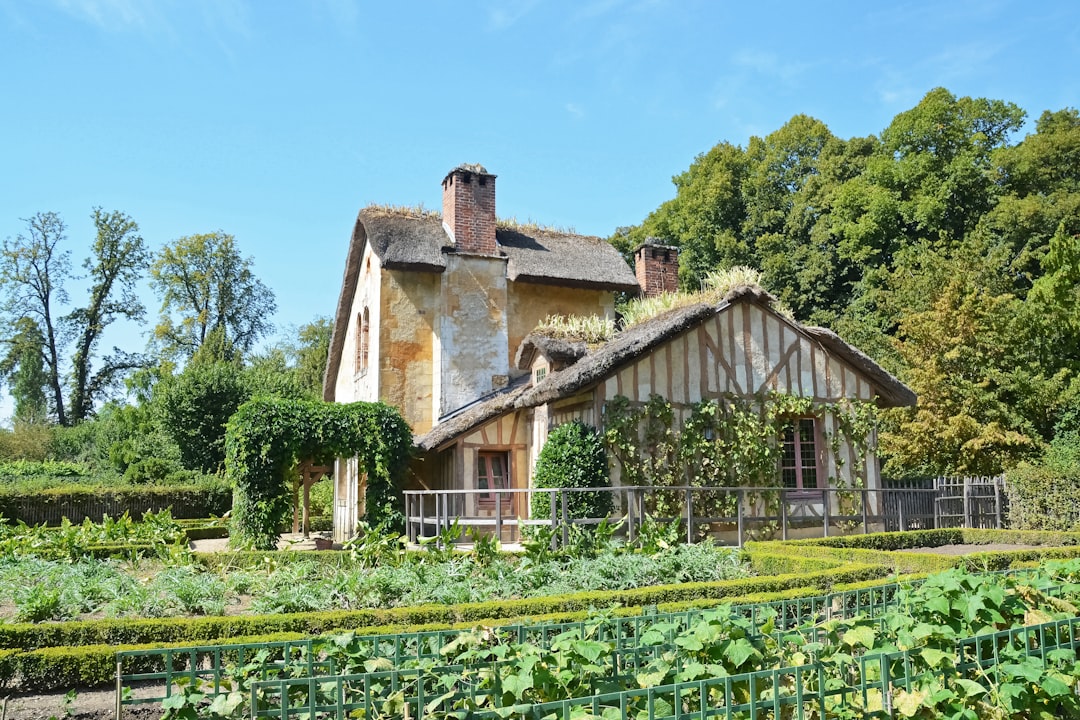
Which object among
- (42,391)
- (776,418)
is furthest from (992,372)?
(42,391)

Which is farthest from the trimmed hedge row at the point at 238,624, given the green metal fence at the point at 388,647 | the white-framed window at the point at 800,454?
the white-framed window at the point at 800,454

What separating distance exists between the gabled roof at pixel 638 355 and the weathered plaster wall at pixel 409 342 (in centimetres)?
262

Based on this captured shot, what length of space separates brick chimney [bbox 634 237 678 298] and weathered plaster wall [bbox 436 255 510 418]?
4.59m

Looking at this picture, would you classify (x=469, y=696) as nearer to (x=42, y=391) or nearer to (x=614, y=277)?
(x=614, y=277)

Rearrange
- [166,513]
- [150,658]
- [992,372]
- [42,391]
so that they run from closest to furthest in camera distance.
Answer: [150,658]
[166,513]
[992,372]
[42,391]

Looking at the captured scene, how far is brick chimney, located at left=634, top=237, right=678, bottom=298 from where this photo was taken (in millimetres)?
24672

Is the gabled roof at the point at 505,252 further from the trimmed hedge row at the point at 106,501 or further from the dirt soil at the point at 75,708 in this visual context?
the dirt soil at the point at 75,708

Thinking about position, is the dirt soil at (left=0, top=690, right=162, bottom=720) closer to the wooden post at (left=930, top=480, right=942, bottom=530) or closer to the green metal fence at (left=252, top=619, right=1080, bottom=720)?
the green metal fence at (left=252, top=619, right=1080, bottom=720)

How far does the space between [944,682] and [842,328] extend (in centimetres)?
2858

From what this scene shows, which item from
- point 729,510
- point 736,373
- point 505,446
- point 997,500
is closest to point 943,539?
point 997,500

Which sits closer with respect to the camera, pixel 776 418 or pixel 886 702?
pixel 886 702

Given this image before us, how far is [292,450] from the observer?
55.0 ft

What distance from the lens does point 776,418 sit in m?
16.9

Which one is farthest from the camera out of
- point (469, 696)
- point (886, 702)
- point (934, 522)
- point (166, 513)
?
point (934, 522)
